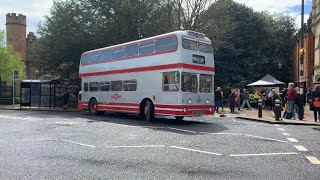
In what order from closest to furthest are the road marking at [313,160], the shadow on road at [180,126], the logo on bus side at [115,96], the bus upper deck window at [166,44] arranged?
the road marking at [313,160]
the shadow on road at [180,126]
the bus upper deck window at [166,44]
the logo on bus side at [115,96]

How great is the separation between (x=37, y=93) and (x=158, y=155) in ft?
76.6

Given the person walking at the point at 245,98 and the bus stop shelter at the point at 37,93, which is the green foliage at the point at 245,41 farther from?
the bus stop shelter at the point at 37,93

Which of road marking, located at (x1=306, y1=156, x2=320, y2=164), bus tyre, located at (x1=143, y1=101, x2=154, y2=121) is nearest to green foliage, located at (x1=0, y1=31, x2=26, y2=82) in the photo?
bus tyre, located at (x1=143, y1=101, x2=154, y2=121)

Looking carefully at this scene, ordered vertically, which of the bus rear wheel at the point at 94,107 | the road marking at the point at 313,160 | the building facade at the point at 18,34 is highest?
the building facade at the point at 18,34

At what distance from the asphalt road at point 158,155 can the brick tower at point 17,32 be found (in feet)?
179

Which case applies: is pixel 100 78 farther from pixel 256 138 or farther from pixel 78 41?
pixel 256 138

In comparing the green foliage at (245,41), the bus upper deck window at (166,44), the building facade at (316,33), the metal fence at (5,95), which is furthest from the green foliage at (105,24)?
the bus upper deck window at (166,44)

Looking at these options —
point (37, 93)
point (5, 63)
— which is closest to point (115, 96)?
point (37, 93)

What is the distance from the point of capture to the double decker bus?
15.5m

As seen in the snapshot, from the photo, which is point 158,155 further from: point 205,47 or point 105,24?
point 105,24

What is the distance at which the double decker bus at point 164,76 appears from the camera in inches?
609

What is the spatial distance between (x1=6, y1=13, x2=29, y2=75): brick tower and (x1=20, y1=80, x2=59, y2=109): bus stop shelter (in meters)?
36.1

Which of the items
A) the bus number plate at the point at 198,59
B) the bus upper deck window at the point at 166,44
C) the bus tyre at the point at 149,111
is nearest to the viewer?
the bus upper deck window at the point at 166,44

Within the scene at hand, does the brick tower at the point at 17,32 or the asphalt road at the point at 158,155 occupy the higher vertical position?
the brick tower at the point at 17,32
